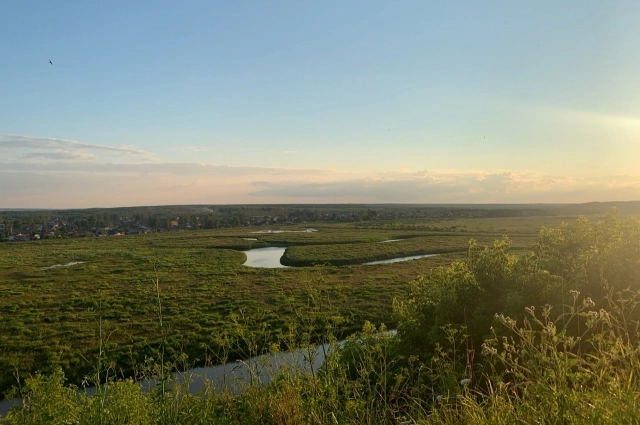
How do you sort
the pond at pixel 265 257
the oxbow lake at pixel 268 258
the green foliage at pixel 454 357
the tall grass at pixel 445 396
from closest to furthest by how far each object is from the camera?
the tall grass at pixel 445 396 < the green foliage at pixel 454 357 < the oxbow lake at pixel 268 258 < the pond at pixel 265 257

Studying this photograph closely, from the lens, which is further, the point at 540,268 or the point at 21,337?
the point at 21,337

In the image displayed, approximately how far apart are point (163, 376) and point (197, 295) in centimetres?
2990

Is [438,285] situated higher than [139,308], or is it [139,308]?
[438,285]

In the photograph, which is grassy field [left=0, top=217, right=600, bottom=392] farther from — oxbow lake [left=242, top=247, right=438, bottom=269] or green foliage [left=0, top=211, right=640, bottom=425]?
oxbow lake [left=242, top=247, right=438, bottom=269]

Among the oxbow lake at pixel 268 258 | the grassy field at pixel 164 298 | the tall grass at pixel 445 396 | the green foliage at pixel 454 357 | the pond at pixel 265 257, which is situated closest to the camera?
the tall grass at pixel 445 396

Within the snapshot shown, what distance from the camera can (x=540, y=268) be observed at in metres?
12.2

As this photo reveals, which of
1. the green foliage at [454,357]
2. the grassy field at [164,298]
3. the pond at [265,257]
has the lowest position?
the pond at [265,257]

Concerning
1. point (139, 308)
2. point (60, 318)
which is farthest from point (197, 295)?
point (60, 318)

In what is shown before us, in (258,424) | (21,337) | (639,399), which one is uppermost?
(639,399)

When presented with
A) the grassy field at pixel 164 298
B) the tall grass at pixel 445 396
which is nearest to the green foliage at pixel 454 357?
the tall grass at pixel 445 396

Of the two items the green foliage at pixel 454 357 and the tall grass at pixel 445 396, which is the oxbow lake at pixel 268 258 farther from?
the tall grass at pixel 445 396

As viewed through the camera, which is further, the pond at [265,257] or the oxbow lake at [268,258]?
the pond at [265,257]

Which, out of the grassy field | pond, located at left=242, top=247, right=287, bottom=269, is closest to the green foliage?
the grassy field

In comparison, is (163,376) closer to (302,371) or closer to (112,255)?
(302,371)
